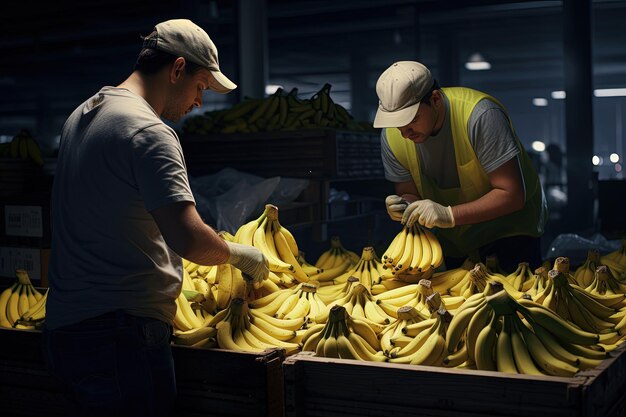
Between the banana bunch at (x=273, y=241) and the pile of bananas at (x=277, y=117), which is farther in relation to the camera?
the pile of bananas at (x=277, y=117)

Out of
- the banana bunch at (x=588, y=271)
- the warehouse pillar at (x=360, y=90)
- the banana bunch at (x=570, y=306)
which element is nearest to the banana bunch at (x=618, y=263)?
the banana bunch at (x=588, y=271)

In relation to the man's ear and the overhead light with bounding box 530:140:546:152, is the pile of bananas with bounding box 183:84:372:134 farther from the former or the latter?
the overhead light with bounding box 530:140:546:152

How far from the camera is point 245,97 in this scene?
283 inches

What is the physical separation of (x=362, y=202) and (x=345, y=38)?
5.67 m

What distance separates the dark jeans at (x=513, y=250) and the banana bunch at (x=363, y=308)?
1.17 metres

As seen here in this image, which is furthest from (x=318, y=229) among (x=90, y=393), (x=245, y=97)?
(x=90, y=393)

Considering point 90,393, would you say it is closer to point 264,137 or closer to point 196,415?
point 196,415

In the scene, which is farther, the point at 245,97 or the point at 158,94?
the point at 245,97

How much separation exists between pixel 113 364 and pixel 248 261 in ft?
2.28

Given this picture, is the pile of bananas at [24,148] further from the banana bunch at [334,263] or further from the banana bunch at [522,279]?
the banana bunch at [522,279]

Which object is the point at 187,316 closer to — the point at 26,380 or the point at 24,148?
the point at 26,380

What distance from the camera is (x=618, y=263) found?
3.89 m

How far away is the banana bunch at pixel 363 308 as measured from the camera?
2.87 meters

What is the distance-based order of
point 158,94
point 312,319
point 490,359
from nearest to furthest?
point 490,359 → point 158,94 → point 312,319
